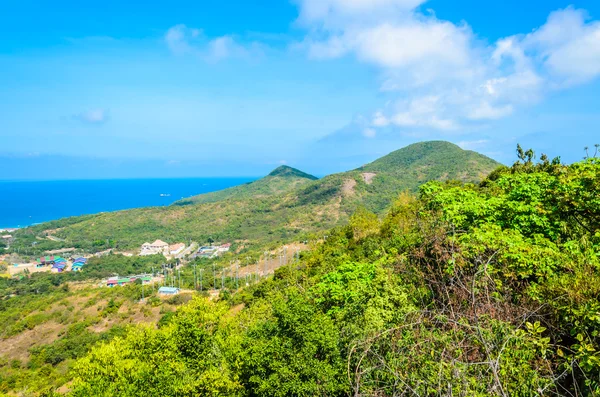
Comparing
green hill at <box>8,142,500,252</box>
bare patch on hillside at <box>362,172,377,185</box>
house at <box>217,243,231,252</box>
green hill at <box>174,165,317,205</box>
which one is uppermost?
green hill at <box>174,165,317,205</box>

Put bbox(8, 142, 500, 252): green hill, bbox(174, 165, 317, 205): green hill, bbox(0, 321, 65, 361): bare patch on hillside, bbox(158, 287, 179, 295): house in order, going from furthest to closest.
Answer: bbox(174, 165, 317, 205): green hill
bbox(8, 142, 500, 252): green hill
bbox(158, 287, 179, 295): house
bbox(0, 321, 65, 361): bare patch on hillside

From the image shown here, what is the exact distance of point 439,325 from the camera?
487 cm

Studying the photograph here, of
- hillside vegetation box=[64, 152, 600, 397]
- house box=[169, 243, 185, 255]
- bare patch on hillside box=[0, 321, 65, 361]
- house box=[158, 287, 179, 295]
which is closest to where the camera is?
hillside vegetation box=[64, 152, 600, 397]

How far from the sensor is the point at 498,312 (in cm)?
431

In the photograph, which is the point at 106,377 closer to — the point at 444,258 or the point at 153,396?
the point at 153,396

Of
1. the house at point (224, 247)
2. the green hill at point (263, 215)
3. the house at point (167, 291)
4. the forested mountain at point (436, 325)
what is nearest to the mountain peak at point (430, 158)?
the green hill at point (263, 215)

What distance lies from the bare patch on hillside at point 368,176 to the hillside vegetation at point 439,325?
321 ft

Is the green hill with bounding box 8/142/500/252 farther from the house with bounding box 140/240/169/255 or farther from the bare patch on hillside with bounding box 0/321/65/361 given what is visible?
the bare patch on hillside with bounding box 0/321/65/361

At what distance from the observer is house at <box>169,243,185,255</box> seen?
84.3 metres

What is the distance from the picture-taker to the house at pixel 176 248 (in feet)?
277

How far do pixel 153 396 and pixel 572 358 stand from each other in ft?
30.3

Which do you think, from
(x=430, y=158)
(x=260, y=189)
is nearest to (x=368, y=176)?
(x=430, y=158)

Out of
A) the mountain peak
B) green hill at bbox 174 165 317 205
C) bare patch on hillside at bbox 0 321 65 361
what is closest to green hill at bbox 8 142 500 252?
the mountain peak

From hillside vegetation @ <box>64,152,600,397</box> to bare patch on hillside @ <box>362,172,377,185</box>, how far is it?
97860 mm
